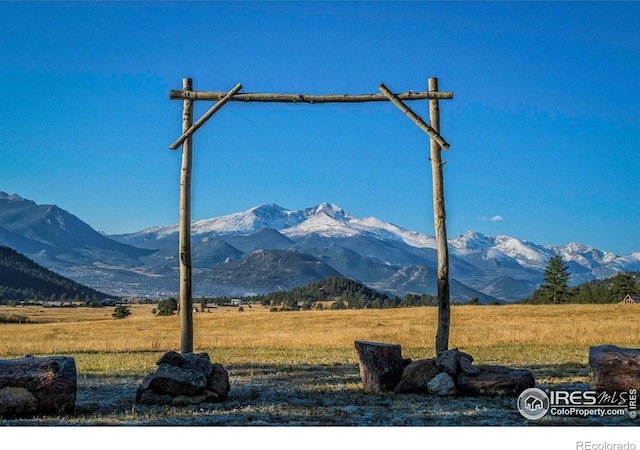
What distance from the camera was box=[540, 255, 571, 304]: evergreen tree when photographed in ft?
327

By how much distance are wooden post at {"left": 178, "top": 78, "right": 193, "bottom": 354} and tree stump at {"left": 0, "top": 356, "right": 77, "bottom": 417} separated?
4787mm

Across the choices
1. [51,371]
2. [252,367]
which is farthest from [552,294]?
[51,371]

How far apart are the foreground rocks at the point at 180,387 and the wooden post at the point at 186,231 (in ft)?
10.2

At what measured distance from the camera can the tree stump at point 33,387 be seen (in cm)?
1135

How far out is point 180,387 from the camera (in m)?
12.8

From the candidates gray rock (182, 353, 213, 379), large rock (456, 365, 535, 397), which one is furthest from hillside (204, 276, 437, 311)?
gray rock (182, 353, 213, 379)

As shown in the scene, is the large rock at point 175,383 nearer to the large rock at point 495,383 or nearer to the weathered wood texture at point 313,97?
the large rock at point 495,383

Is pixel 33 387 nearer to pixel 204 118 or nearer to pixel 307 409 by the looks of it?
pixel 307 409

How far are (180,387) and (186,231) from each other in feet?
15.3

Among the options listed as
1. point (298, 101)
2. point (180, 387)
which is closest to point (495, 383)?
point (180, 387)

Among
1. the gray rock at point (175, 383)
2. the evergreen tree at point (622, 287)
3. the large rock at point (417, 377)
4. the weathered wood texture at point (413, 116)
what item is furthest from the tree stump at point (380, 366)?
the evergreen tree at point (622, 287)

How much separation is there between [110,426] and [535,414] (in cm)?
663

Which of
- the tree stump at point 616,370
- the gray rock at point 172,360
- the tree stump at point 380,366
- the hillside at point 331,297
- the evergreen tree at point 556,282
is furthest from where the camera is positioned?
the hillside at point 331,297

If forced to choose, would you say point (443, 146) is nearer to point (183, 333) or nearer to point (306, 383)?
point (306, 383)
